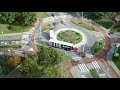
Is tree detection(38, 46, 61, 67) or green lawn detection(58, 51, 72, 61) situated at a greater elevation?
tree detection(38, 46, 61, 67)

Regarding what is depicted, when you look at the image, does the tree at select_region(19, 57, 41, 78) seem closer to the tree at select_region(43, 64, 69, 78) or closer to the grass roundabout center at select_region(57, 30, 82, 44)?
the tree at select_region(43, 64, 69, 78)

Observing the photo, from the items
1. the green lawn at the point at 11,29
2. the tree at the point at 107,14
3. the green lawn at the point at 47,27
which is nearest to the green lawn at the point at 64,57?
the green lawn at the point at 47,27

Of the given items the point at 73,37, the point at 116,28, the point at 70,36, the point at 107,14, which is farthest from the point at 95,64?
the point at 107,14

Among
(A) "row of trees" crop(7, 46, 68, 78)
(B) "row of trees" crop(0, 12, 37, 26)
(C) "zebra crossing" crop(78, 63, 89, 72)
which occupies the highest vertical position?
(B) "row of trees" crop(0, 12, 37, 26)

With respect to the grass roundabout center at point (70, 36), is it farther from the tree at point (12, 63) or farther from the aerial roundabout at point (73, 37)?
the tree at point (12, 63)

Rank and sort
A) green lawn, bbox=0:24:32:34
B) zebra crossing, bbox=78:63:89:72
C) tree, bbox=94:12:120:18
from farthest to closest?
tree, bbox=94:12:120:18, green lawn, bbox=0:24:32:34, zebra crossing, bbox=78:63:89:72

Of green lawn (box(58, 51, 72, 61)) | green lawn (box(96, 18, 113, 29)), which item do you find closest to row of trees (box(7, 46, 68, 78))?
green lawn (box(58, 51, 72, 61))
